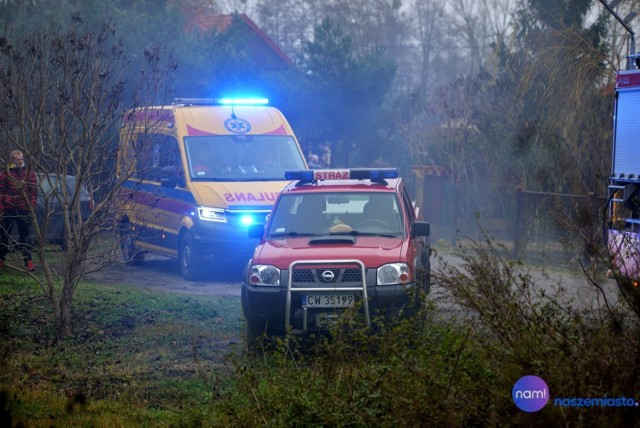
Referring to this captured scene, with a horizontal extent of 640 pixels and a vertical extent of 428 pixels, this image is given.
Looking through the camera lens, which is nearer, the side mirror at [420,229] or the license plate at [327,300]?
the license plate at [327,300]

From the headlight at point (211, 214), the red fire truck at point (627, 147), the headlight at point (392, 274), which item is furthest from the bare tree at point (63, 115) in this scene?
the red fire truck at point (627, 147)

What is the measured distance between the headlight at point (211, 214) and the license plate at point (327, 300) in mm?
5711

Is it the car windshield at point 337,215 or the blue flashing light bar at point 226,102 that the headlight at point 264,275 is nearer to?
the car windshield at point 337,215

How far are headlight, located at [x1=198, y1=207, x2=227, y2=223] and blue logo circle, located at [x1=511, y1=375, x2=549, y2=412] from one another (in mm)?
9673

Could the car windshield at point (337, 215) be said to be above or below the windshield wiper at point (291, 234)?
above

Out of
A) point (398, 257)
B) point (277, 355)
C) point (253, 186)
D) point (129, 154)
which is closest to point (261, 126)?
point (253, 186)

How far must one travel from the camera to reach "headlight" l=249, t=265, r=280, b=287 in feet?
29.0

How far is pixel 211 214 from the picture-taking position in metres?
14.2

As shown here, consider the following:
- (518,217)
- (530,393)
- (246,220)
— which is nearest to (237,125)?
(246,220)

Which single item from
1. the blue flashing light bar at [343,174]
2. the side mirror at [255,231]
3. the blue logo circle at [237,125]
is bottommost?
the side mirror at [255,231]

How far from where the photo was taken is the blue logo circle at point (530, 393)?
469 centimetres

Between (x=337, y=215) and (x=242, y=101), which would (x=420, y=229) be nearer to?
(x=337, y=215)

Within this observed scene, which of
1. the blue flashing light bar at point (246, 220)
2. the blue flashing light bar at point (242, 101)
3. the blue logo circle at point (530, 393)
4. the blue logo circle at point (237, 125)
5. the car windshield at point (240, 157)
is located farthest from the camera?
the blue flashing light bar at point (242, 101)

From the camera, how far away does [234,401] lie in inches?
235
